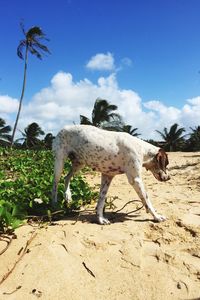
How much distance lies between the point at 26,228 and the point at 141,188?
182 centimetres

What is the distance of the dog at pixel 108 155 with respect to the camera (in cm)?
551

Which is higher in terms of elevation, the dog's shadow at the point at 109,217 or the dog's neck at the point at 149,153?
the dog's neck at the point at 149,153

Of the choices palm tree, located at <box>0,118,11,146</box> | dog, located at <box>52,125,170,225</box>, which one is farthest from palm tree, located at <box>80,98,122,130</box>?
dog, located at <box>52,125,170,225</box>

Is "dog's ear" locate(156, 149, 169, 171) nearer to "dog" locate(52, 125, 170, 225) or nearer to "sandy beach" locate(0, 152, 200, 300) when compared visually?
"dog" locate(52, 125, 170, 225)

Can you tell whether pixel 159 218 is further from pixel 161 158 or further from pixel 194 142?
pixel 194 142

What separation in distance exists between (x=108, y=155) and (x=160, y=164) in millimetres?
937

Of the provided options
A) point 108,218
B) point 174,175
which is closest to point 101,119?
point 174,175

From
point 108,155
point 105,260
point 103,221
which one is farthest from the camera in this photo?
point 108,155

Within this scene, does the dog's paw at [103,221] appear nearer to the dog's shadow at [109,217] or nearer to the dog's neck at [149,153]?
the dog's shadow at [109,217]

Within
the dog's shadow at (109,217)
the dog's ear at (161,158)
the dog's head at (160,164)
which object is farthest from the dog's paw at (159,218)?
the dog's ear at (161,158)

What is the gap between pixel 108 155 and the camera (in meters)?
5.53

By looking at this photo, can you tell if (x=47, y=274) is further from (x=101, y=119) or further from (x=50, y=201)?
(x=101, y=119)

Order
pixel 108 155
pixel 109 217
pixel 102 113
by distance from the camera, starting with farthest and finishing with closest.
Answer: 1. pixel 102 113
2. pixel 109 217
3. pixel 108 155

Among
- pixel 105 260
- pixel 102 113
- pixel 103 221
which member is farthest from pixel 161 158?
pixel 102 113
